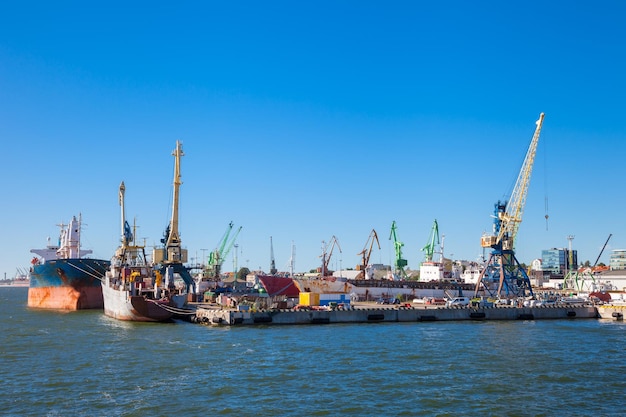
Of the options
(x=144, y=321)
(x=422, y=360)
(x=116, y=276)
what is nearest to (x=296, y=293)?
(x=116, y=276)

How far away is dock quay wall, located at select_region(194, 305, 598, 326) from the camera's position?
235 feet

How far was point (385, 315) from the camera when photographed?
7819 centimetres

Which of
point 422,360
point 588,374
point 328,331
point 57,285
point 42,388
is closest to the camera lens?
point 42,388

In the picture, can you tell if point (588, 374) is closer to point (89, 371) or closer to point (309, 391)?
point (309, 391)

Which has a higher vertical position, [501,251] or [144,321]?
[501,251]

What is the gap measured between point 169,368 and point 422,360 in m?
20.2

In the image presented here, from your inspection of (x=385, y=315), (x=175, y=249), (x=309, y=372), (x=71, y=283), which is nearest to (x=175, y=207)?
(x=175, y=249)

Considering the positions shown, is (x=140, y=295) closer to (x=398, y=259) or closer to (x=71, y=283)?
(x=71, y=283)

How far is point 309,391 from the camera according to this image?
122 ft

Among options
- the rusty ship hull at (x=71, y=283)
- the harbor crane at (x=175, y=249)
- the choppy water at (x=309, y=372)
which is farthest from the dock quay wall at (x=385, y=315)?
the rusty ship hull at (x=71, y=283)

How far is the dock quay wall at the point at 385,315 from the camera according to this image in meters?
71.6

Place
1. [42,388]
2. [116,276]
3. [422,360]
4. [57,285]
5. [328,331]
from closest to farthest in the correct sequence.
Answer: [42,388], [422,360], [328,331], [116,276], [57,285]

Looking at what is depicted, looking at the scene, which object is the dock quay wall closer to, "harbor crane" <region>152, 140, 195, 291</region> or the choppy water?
the choppy water

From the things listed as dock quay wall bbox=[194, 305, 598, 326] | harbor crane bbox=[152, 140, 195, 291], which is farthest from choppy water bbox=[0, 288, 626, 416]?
harbor crane bbox=[152, 140, 195, 291]
